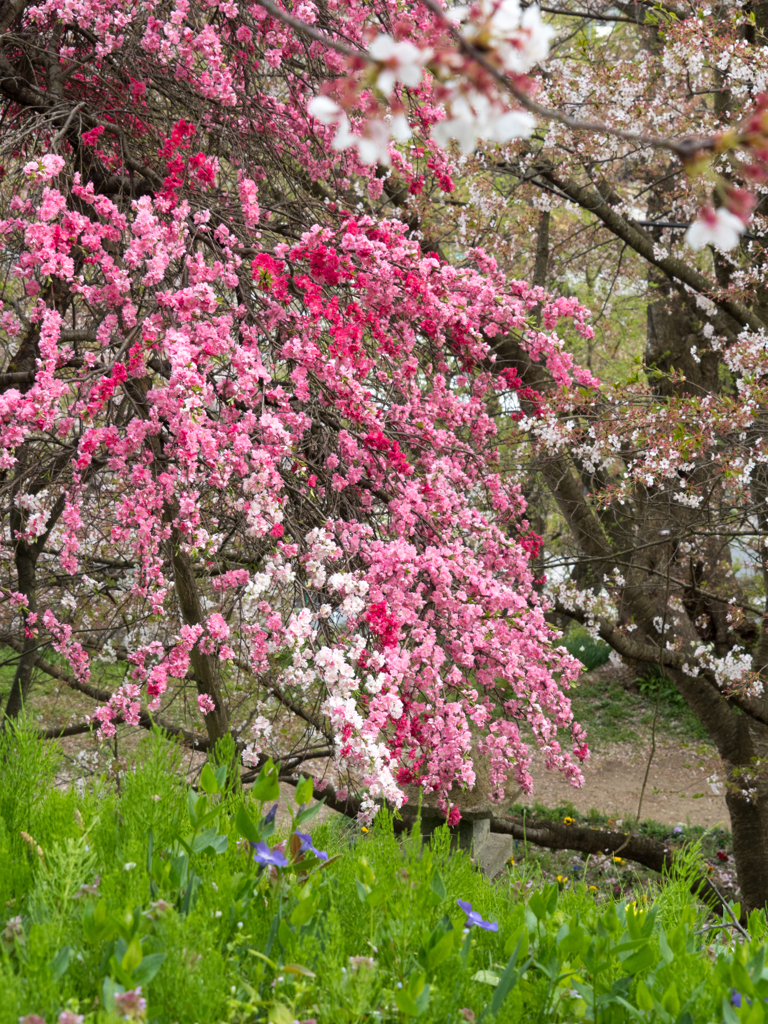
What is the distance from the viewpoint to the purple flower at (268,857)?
1415mm

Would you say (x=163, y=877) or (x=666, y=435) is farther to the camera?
(x=666, y=435)

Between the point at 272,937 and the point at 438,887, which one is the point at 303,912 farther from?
the point at 438,887

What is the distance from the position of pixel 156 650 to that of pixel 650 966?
2.53 m

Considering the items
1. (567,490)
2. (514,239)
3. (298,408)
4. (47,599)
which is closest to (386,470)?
(298,408)

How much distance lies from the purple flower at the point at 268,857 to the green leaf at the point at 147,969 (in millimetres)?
347

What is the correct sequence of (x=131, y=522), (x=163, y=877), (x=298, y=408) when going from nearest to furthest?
1. (x=163, y=877)
2. (x=131, y=522)
3. (x=298, y=408)

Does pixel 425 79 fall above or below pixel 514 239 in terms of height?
below

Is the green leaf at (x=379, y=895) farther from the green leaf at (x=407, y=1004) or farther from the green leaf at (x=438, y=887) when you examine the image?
the green leaf at (x=407, y=1004)

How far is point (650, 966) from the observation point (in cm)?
139

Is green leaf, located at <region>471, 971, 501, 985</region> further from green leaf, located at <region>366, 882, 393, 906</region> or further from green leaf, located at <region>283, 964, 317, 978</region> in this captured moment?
green leaf, located at <region>283, 964, 317, 978</region>

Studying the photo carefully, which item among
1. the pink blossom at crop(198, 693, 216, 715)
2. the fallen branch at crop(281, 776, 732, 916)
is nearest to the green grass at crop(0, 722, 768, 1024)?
the pink blossom at crop(198, 693, 216, 715)

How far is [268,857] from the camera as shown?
4.66 ft

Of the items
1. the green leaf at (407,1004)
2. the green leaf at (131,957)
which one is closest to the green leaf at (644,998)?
the green leaf at (407,1004)

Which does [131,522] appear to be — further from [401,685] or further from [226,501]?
[401,685]
